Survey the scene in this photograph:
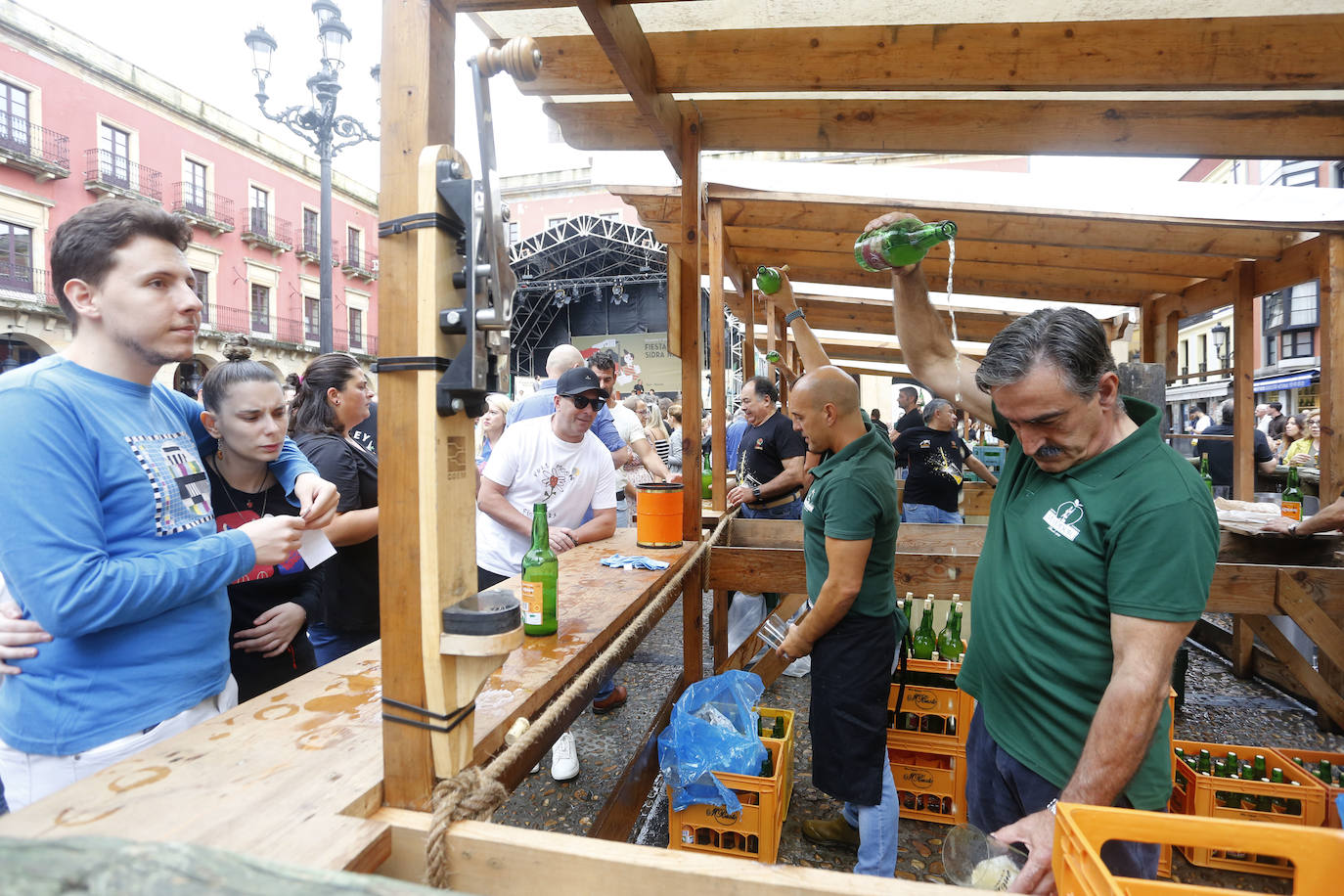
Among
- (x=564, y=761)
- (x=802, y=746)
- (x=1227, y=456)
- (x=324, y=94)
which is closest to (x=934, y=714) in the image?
(x=802, y=746)

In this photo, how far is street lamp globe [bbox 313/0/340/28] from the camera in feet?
21.2

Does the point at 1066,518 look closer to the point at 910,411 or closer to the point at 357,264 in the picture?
the point at 910,411

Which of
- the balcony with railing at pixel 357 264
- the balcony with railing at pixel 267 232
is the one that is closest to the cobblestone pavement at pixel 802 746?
the balcony with railing at pixel 267 232

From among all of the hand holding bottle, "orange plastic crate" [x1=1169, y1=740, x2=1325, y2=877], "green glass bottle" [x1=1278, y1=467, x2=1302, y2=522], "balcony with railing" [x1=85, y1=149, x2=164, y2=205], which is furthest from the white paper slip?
"balcony with railing" [x1=85, y1=149, x2=164, y2=205]

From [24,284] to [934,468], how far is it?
2104 cm

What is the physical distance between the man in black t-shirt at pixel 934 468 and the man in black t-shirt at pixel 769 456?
128 cm

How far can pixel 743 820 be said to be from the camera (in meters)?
2.66

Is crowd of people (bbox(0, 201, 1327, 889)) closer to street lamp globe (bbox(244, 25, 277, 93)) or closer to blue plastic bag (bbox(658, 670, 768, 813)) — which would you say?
blue plastic bag (bbox(658, 670, 768, 813))

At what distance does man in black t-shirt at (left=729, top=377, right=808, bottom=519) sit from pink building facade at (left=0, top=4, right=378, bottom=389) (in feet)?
26.3

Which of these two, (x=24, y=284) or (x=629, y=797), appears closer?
(x=629, y=797)

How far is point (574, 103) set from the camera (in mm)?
3465

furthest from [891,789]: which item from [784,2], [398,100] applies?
[784,2]

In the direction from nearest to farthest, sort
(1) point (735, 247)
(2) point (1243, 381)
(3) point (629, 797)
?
(3) point (629, 797), (2) point (1243, 381), (1) point (735, 247)

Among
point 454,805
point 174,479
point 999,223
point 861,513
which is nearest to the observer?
point 454,805
